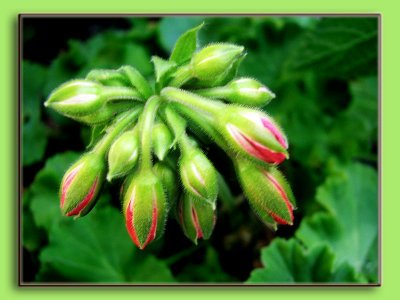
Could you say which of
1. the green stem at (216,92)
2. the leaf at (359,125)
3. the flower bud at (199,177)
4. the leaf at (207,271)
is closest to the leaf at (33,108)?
the leaf at (207,271)

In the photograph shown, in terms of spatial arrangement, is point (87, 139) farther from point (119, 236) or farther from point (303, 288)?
point (303, 288)

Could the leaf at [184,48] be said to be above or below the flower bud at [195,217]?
above

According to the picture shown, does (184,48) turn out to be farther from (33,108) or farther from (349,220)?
(33,108)

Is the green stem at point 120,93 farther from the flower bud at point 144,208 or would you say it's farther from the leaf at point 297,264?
the leaf at point 297,264

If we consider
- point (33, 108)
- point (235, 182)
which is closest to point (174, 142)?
point (235, 182)

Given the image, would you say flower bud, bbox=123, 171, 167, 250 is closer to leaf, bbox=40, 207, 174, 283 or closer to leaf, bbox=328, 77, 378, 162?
leaf, bbox=40, 207, 174, 283

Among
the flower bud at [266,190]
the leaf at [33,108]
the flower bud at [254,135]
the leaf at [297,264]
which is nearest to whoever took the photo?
the flower bud at [254,135]

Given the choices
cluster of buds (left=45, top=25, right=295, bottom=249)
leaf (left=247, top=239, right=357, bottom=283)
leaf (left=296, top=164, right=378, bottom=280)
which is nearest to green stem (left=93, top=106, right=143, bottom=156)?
cluster of buds (left=45, top=25, right=295, bottom=249)
